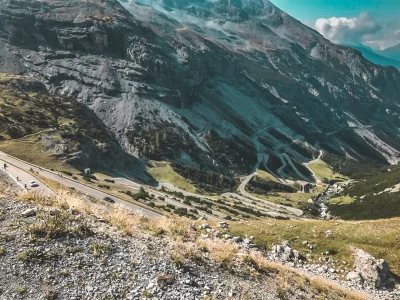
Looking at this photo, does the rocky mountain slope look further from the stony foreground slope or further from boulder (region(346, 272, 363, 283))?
boulder (region(346, 272, 363, 283))

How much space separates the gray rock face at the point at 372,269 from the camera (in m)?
22.2

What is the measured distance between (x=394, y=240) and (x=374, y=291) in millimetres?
6835

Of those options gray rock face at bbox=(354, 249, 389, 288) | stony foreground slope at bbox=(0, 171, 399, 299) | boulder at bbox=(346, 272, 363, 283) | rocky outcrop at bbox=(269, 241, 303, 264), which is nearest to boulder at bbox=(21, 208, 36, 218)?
stony foreground slope at bbox=(0, 171, 399, 299)

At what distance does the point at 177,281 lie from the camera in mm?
13375

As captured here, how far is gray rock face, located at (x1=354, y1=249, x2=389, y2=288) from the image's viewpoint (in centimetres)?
2216

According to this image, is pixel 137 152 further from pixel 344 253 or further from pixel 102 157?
pixel 344 253

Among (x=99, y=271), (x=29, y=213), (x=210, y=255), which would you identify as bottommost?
(x=99, y=271)

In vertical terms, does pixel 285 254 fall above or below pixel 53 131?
above

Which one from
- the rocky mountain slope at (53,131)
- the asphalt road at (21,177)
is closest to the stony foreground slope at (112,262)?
the asphalt road at (21,177)

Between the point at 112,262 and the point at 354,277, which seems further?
the point at 354,277

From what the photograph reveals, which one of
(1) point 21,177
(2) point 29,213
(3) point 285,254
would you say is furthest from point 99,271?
(1) point 21,177

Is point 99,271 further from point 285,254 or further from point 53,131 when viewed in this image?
point 53,131

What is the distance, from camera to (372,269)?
2245 centimetres

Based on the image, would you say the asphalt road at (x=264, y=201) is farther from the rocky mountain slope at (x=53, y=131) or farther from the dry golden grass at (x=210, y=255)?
the dry golden grass at (x=210, y=255)
